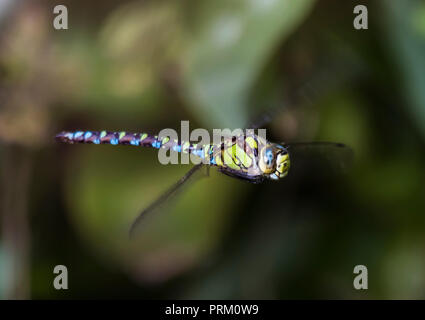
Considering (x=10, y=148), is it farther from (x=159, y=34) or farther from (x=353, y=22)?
(x=353, y=22)

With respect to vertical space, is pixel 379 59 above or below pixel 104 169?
above

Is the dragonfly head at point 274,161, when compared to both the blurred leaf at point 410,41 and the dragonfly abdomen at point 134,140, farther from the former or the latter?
the blurred leaf at point 410,41

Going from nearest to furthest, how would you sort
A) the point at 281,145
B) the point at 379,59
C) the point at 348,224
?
the point at 281,145, the point at 379,59, the point at 348,224

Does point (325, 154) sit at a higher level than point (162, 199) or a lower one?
higher

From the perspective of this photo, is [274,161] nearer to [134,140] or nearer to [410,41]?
[134,140]

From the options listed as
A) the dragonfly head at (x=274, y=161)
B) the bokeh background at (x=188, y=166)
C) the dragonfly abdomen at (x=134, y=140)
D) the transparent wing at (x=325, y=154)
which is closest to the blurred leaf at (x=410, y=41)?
the bokeh background at (x=188, y=166)

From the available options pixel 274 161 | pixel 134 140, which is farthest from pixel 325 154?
pixel 134 140

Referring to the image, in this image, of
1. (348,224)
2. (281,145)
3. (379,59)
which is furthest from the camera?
(348,224)

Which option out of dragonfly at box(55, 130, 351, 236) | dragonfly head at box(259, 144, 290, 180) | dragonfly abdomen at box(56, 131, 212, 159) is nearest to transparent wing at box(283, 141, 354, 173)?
dragonfly at box(55, 130, 351, 236)

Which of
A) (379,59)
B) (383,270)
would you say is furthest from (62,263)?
(379,59)
